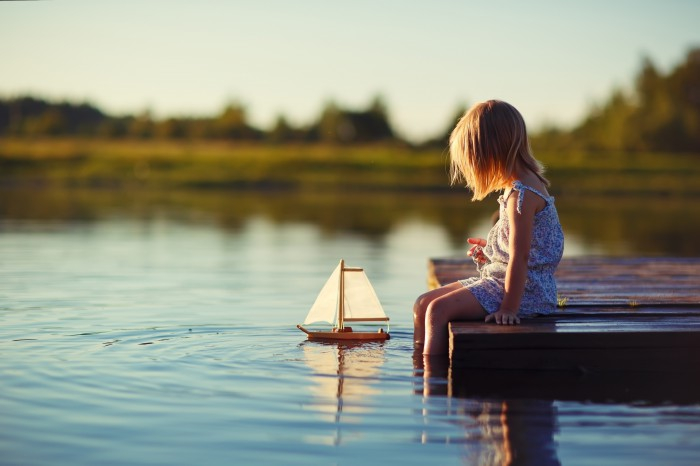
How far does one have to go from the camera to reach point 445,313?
5926 millimetres

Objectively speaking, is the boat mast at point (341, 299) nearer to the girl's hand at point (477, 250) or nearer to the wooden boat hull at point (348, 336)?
the wooden boat hull at point (348, 336)

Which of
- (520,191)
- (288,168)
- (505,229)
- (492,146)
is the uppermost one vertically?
(288,168)

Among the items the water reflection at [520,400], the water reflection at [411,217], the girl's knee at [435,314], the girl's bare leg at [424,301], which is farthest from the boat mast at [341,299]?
the water reflection at [411,217]

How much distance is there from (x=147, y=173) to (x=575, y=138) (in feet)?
117

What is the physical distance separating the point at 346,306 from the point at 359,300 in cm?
9

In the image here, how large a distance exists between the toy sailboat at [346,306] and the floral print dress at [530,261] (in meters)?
0.85

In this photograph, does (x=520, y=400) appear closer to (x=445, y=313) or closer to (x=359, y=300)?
(x=445, y=313)

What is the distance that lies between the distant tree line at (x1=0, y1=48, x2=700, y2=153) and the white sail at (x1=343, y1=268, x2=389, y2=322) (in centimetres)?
5940

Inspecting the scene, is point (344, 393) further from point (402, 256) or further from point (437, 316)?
point (402, 256)

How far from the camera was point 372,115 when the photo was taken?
3039 inches

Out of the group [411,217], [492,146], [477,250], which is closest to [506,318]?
[477,250]

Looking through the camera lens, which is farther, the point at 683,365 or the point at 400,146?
the point at 400,146

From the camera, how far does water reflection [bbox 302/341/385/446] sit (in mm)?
4613

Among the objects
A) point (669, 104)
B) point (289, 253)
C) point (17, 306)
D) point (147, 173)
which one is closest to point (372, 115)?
point (669, 104)
